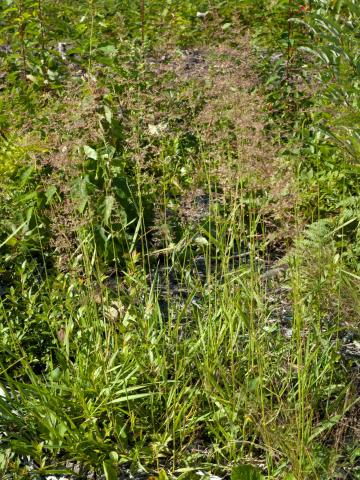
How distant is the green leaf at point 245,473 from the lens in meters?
2.62

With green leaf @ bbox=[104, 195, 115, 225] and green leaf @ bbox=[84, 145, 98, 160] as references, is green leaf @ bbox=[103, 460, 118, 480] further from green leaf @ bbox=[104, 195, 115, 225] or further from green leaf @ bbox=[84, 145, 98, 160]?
green leaf @ bbox=[84, 145, 98, 160]

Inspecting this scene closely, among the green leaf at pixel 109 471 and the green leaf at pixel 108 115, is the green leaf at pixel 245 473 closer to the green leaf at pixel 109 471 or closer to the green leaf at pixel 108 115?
the green leaf at pixel 109 471

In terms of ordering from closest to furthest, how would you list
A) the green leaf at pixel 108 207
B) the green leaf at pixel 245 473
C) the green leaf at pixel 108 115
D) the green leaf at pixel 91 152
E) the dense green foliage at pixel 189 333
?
1. the green leaf at pixel 245 473
2. the dense green foliage at pixel 189 333
3. the green leaf at pixel 108 207
4. the green leaf at pixel 91 152
5. the green leaf at pixel 108 115

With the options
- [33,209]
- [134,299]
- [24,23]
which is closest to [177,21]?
[24,23]

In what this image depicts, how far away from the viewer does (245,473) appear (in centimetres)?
264

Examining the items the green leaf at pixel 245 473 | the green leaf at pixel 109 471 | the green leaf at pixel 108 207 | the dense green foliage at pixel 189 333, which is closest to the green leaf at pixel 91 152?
the dense green foliage at pixel 189 333

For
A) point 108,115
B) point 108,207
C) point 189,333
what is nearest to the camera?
point 189,333

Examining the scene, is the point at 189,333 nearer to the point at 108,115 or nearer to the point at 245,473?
the point at 245,473

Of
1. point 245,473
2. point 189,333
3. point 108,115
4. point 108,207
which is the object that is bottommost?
point 189,333

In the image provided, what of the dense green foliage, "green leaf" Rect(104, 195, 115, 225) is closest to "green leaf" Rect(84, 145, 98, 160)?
the dense green foliage

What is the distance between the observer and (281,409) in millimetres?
2826

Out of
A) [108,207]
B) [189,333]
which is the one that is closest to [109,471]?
[189,333]

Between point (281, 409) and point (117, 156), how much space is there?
187cm

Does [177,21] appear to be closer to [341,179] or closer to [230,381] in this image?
[341,179]
